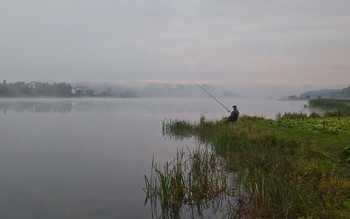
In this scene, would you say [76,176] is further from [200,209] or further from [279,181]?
[279,181]

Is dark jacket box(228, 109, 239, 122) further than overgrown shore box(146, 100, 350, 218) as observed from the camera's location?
Yes

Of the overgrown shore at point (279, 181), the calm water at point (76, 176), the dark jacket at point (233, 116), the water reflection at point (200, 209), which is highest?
the dark jacket at point (233, 116)

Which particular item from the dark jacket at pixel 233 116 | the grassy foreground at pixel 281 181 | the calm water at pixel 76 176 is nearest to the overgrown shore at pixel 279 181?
the grassy foreground at pixel 281 181

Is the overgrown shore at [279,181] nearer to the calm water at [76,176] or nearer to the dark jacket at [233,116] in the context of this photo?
the calm water at [76,176]

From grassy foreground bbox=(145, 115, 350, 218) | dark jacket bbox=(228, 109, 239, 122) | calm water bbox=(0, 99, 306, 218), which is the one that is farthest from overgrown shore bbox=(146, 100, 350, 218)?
dark jacket bbox=(228, 109, 239, 122)

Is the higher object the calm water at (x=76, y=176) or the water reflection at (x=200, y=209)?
the water reflection at (x=200, y=209)

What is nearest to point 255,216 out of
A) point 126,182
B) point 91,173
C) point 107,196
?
point 107,196

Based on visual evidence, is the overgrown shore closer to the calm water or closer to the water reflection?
the water reflection

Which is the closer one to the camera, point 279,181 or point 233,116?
point 279,181

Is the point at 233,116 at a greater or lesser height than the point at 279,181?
greater

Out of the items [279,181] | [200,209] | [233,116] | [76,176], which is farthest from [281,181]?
[233,116]

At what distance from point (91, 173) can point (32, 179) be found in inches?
85.8

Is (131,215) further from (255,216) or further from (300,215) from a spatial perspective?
(300,215)

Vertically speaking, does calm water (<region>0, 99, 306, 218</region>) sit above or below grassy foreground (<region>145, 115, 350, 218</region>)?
below
